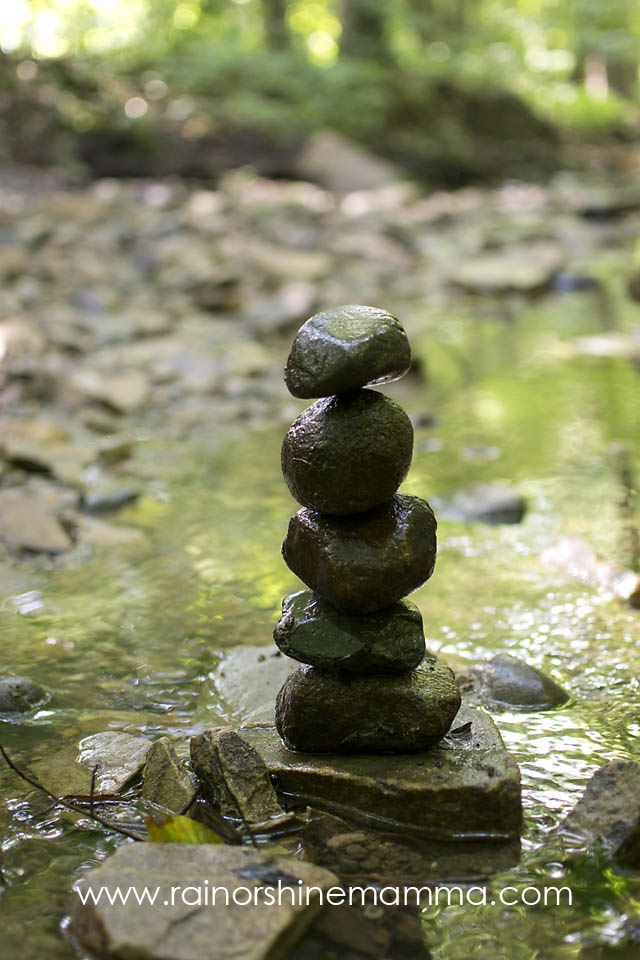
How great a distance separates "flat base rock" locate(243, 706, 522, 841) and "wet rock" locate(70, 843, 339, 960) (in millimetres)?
255

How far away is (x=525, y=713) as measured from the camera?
7.91 feet

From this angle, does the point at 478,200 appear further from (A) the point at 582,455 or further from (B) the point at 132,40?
(A) the point at 582,455

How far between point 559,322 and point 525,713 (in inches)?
249

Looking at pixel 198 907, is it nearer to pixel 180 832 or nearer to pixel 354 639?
pixel 180 832

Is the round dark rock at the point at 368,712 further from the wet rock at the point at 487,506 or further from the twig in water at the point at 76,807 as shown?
the wet rock at the point at 487,506

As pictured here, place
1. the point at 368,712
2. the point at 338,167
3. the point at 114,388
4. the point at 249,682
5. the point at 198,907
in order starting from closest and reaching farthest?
the point at 198,907, the point at 368,712, the point at 249,682, the point at 114,388, the point at 338,167

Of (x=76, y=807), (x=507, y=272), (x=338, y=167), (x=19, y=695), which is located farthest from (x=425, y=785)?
(x=338, y=167)

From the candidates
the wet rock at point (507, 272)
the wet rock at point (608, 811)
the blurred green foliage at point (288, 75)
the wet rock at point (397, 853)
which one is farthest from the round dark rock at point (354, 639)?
the blurred green foliage at point (288, 75)

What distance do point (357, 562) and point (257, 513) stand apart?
208cm

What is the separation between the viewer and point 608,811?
1907 mm

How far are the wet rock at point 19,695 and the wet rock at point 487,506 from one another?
1883 millimetres

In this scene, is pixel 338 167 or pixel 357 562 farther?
pixel 338 167

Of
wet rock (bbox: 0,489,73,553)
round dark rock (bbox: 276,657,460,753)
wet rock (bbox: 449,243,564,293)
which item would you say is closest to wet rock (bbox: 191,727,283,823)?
→ round dark rock (bbox: 276,657,460,753)

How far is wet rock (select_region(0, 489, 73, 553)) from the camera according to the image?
3633 millimetres
